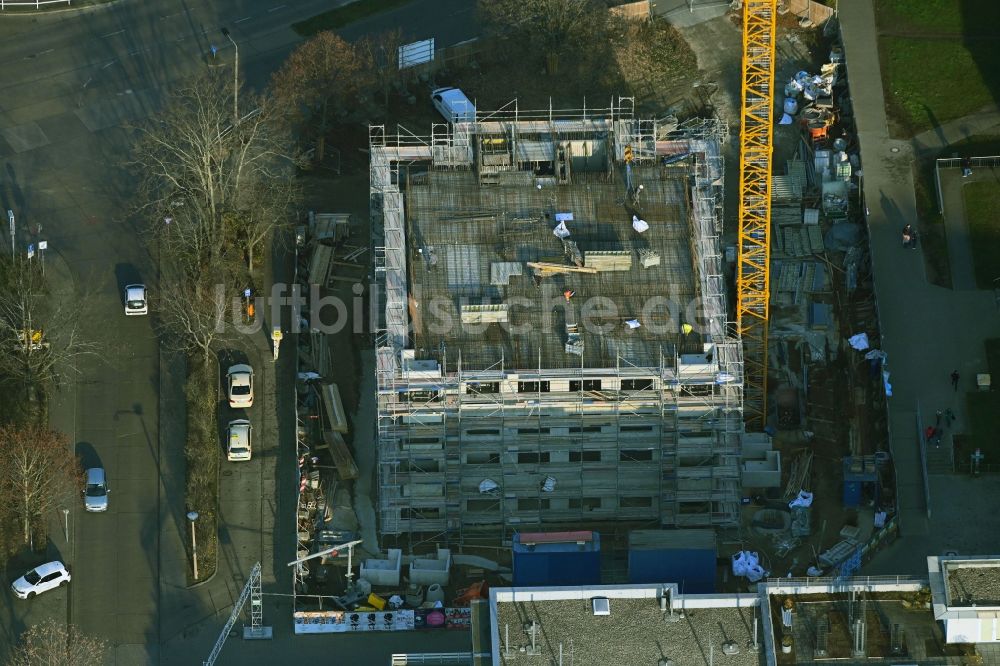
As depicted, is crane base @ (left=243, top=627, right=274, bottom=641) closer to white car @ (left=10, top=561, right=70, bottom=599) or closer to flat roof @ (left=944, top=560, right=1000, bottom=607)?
white car @ (left=10, top=561, right=70, bottom=599)

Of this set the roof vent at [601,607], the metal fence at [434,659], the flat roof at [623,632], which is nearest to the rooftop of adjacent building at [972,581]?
the flat roof at [623,632]

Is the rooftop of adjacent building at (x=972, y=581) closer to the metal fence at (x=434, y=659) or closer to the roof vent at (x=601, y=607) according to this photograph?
the roof vent at (x=601, y=607)

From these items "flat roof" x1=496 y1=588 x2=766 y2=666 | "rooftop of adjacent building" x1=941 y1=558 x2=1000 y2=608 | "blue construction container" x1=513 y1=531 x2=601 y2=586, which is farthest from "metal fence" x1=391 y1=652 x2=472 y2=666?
"rooftop of adjacent building" x1=941 y1=558 x2=1000 y2=608

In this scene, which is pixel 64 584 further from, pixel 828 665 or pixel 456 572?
pixel 828 665

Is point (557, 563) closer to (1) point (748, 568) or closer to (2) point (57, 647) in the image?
(1) point (748, 568)

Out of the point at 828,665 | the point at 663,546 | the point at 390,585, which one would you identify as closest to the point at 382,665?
the point at 390,585
